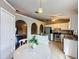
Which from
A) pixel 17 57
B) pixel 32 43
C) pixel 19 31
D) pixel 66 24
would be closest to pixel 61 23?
pixel 66 24

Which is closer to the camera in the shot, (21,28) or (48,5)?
(48,5)

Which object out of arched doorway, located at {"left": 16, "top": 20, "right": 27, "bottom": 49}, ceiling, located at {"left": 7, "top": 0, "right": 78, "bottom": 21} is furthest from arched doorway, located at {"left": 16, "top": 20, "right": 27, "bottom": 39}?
ceiling, located at {"left": 7, "top": 0, "right": 78, "bottom": 21}

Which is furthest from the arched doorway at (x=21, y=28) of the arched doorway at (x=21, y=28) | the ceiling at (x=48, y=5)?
the ceiling at (x=48, y=5)

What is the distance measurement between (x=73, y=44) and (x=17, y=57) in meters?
3.15

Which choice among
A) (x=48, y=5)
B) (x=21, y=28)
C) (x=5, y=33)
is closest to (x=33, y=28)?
(x=21, y=28)

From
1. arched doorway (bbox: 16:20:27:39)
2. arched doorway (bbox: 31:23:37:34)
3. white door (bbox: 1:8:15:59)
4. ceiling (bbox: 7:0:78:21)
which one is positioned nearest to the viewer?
white door (bbox: 1:8:15:59)

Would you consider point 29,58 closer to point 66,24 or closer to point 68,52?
point 68,52

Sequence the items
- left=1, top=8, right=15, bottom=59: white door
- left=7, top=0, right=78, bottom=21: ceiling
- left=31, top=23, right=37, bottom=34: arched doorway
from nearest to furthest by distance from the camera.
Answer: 1. left=1, top=8, right=15, bottom=59: white door
2. left=7, top=0, right=78, bottom=21: ceiling
3. left=31, top=23, right=37, bottom=34: arched doorway

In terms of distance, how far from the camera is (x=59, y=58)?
188 inches

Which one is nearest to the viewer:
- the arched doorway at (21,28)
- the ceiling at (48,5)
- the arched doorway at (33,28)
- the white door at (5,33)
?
the white door at (5,33)

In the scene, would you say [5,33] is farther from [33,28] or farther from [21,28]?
[33,28]

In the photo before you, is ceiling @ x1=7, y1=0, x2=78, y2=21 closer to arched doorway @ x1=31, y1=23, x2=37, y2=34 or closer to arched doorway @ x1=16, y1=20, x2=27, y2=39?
arched doorway @ x1=16, y1=20, x2=27, y2=39

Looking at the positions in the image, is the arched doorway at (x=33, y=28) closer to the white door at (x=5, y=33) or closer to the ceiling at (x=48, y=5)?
the ceiling at (x=48, y=5)

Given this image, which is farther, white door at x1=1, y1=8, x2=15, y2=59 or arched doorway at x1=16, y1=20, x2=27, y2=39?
arched doorway at x1=16, y1=20, x2=27, y2=39
